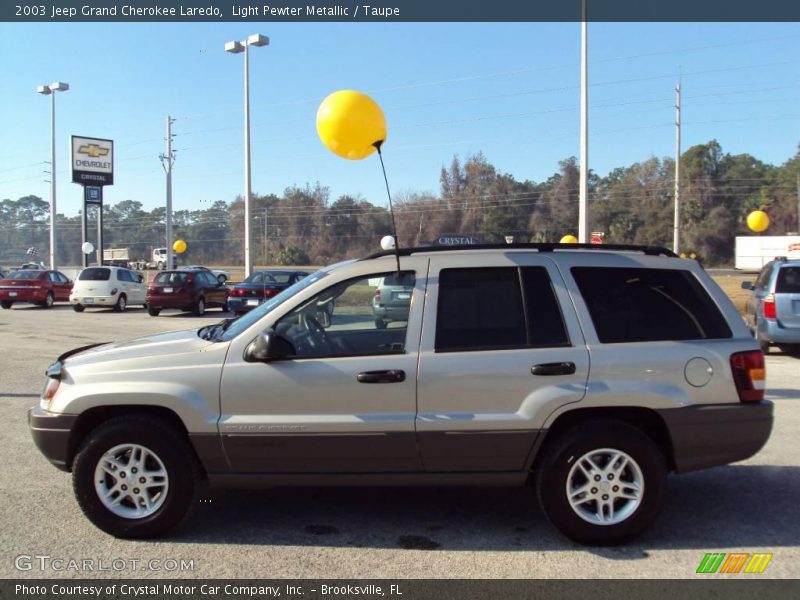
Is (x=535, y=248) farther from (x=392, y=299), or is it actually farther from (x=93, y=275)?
(x=93, y=275)

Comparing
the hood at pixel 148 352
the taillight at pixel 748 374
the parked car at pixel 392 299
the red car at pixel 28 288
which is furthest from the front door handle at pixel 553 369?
the red car at pixel 28 288

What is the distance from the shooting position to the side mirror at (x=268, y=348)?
169 inches

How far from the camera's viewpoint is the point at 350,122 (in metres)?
6.65

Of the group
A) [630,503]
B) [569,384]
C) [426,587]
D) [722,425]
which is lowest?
[426,587]

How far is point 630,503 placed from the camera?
4.36 m

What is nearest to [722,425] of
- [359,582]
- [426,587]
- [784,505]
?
[784,505]

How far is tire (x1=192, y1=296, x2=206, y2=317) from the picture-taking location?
2398 centimetres

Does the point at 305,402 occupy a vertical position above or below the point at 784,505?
above

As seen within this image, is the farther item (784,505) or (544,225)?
(544,225)

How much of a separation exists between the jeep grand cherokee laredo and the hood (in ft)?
0.06

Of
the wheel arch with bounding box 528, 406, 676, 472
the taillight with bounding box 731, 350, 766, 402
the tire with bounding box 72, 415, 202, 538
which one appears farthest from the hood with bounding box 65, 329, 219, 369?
the taillight with bounding box 731, 350, 766, 402

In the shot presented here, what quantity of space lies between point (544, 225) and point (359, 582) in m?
51.3

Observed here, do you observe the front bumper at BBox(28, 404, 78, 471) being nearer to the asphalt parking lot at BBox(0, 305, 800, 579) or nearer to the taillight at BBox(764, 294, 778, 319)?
the asphalt parking lot at BBox(0, 305, 800, 579)

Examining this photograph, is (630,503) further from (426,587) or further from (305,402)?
(305,402)
